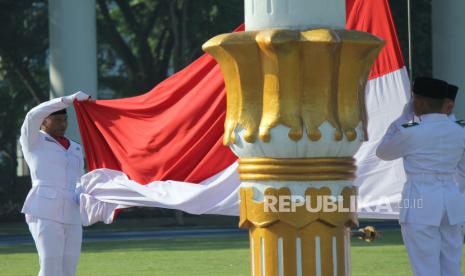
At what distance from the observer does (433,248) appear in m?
6.05

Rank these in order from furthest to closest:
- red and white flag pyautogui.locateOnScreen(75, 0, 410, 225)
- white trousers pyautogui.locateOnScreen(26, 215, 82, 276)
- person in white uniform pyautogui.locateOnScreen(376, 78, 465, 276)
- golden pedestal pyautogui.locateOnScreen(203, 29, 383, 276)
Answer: white trousers pyautogui.locateOnScreen(26, 215, 82, 276)
person in white uniform pyautogui.locateOnScreen(376, 78, 465, 276)
red and white flag pyautogui.locateOnScreen(75, 0, 410, 225)
golden pedestal pyautogui.locateOnScreen(203, 29, 383, 276)

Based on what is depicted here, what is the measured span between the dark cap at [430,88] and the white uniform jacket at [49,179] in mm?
3109

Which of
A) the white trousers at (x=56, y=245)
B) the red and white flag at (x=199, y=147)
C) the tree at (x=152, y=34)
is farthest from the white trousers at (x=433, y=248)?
the tree at (x=152, y=34)

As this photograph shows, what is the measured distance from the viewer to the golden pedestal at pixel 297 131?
13.5 ft

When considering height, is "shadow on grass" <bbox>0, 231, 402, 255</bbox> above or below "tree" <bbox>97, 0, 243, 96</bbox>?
below

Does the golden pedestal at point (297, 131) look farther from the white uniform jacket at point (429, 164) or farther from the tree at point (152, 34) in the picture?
the tree at point (152, 34)

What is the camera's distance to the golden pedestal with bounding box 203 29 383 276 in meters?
4.13

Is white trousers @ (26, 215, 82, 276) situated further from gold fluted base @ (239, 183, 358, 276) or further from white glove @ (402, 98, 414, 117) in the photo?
gold fluted base @ (239, 183, 358, 276)

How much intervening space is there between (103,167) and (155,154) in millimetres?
852

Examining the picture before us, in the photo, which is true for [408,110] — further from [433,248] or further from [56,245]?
[56,245]

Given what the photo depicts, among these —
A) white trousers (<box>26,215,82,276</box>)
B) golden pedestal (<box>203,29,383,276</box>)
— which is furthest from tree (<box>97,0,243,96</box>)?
golden pedestal (<box>203,29,383,276</box>)

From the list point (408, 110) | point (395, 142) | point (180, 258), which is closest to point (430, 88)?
point (408, 110)

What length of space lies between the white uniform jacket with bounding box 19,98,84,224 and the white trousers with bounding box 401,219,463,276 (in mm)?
2845

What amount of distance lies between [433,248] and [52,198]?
3.11 meters
